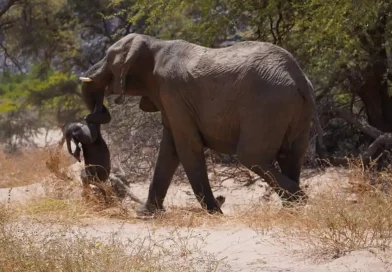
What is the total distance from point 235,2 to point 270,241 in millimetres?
7859

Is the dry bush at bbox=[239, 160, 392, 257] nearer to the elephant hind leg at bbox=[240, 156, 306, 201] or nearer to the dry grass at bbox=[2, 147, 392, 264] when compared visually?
the dry grass at bbox=[2, 147, 392, 264]

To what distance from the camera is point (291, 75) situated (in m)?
9.04

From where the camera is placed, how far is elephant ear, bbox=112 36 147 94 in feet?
32.7

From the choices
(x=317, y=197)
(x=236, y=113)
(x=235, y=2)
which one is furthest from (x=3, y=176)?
(x=317, y=197)

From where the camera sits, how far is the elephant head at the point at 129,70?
1002 centimetres

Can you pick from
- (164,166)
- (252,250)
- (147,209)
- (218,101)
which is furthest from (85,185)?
(252,250)

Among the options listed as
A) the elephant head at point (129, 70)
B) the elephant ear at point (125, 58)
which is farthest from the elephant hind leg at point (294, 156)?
the elephant ear at point (125, 58)

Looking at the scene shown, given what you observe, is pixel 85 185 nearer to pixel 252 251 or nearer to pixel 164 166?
pixel 164 166

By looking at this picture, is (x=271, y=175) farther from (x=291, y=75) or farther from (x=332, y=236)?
(x=332, y=236)

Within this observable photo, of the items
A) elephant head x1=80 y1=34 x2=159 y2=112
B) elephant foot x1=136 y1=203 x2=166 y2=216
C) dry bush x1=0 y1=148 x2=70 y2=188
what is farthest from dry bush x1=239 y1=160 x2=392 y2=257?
dry bush x1=0 y1=148 x2=70 y2=188

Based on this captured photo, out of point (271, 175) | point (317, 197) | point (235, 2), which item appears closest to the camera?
point (317, 197)

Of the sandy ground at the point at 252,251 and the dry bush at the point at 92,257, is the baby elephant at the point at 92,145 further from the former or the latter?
the dry bush at the point at 92,257

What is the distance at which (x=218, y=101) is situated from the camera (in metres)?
9.28

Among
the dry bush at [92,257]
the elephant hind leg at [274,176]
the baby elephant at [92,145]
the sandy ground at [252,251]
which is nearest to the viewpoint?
the dry bush at [92,257]
